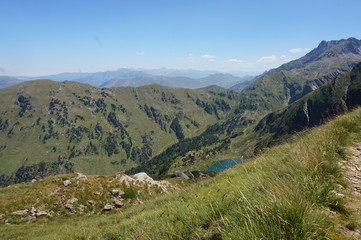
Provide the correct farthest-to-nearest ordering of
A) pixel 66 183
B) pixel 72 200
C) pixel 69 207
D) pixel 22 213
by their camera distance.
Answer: pixel 66 183 → pixel 72 200 → pixel 69 207 → pixel 22 213

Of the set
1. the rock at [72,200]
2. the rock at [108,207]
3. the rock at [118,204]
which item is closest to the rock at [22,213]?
the rock at [72,200]

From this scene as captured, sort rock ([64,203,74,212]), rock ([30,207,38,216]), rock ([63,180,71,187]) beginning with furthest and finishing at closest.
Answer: rock ([63,180,71,187]) < rock ([64,203,74,212]) < rock ([30,207,38,216])

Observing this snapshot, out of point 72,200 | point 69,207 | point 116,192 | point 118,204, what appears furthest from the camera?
point 116,192

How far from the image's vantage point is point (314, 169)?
14.6 feet

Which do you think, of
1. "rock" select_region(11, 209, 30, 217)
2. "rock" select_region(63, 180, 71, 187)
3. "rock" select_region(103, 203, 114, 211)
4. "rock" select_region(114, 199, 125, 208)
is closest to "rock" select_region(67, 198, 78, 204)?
"rock" select_region(103, 203, 114, 211)

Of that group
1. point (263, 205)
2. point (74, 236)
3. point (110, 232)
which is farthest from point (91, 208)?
point (263, 205)

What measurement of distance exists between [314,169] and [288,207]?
2247mm

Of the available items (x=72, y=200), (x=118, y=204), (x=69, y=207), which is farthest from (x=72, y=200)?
(x=118, y=204)

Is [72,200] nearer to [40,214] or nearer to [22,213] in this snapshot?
[40,214]

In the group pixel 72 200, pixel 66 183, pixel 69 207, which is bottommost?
pixel 69 207

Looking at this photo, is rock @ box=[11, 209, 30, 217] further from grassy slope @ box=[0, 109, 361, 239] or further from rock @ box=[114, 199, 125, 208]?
grassy slope @ box=[0, 109, 361, 239]

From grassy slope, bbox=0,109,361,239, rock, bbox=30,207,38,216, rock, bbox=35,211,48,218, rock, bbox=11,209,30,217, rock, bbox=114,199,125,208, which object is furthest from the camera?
rock, bbox=114,199,125,208

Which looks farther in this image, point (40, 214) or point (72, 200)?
point (72, 200)

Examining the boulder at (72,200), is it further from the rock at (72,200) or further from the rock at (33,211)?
the rock at (33,211)
